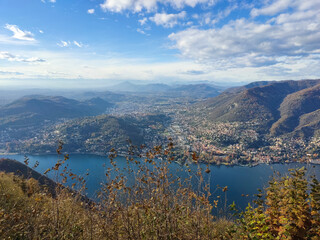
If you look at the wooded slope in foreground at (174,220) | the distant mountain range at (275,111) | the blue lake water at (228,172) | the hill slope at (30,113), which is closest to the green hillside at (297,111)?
the distant mountain range at (275,111)

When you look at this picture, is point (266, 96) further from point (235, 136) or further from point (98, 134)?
point (98, 134)

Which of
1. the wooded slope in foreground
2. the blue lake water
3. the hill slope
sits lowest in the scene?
the blue lake water

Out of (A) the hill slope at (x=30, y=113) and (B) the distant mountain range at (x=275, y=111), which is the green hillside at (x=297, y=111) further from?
(A) the hill slope at (x=30, y=113)

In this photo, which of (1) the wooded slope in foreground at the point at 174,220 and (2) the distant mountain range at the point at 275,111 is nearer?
(1) the wooded slope in foreground at the point at 174,220

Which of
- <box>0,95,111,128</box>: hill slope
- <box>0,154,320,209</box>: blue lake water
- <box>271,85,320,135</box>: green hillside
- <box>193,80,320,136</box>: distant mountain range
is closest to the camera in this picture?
<box>0,154,320,209</box>: blue lake water

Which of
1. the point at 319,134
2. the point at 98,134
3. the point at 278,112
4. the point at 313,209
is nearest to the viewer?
Answer: the point at 313,209

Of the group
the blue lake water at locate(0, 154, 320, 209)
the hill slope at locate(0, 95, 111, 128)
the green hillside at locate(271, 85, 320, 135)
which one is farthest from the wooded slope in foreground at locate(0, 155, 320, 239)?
the hill slope at locate(0, 95, 111, 128)

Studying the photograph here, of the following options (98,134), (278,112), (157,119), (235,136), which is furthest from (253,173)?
(278,112)

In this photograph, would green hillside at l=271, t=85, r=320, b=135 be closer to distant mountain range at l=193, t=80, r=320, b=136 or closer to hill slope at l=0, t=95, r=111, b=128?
distant mountain range at l=193, t=80, r=320, b=136

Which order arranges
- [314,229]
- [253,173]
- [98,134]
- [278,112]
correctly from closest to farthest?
[314,229] → [253,173] → [98,134] → [278,112]

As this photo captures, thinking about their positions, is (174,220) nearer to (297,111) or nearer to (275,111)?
(297,111)

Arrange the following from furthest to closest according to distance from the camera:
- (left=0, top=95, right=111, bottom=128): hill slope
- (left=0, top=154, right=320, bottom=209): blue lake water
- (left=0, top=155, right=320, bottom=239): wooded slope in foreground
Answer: (left=0, top=95, right=111, bottom=128): hill slope, (left=0, top=154, right=320, bottom=209): blue lake water, (left=0, top=155, right=320, bottom=239): wooded slope in foreground
